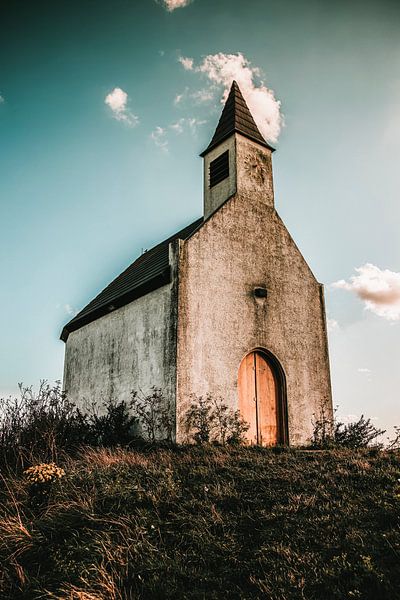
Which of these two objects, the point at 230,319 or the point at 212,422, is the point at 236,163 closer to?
the point at 230,319

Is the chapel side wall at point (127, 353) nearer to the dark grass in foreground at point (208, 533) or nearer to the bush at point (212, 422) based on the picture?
the bush at point (212, 422)

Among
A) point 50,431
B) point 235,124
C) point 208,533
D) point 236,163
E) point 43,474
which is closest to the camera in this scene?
point 208,533

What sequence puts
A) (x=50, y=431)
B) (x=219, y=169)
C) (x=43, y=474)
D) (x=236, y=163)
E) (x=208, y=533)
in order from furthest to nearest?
(x=219, y=169)
(x=236, y=163)
(x=50, y=431)
(x=43, y=474)
(x=208, y=533)

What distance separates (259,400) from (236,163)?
712 centimetres

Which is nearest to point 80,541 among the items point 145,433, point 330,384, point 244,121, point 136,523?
point 136,523

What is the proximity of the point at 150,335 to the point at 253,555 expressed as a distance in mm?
7819

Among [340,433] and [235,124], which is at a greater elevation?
[235,124]

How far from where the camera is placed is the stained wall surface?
12688 millimetres

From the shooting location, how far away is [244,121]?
16.3 meters

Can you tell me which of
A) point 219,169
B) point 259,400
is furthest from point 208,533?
point 219,169

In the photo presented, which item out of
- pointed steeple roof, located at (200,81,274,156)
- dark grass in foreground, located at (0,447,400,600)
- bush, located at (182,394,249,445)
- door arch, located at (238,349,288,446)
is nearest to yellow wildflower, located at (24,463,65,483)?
dark grass in foreground, located at (0,447,400,600)

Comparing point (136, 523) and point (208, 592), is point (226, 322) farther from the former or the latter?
point (208, 592)

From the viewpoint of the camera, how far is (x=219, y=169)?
16.1 metres

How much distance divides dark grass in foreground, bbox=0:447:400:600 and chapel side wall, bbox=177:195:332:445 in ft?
11.5
